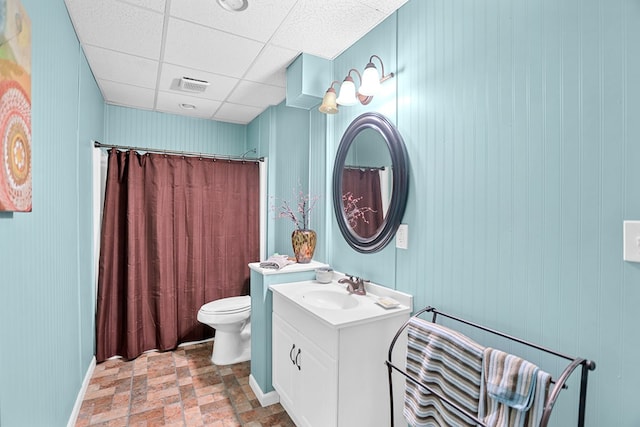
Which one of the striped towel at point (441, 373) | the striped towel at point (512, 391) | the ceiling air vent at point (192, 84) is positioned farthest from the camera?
the ceiling air vent at point (192, 84)

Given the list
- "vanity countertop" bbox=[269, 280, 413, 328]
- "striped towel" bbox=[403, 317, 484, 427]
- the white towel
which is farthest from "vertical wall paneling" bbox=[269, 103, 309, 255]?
Result: "striped towel" bbox=[403, 317, 484, 427]

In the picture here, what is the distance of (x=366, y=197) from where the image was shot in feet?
6.13

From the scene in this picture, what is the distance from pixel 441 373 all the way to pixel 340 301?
2.69 ft

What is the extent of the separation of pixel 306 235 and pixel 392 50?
4.27 feet

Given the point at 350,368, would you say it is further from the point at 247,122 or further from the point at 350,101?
the point at 247,122

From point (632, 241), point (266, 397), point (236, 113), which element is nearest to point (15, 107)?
point (632, 241)

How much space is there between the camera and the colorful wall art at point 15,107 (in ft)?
2.98

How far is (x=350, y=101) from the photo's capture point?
1.81 m

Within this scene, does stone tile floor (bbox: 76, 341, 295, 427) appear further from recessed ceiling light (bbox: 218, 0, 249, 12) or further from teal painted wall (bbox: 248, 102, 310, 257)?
recessed ceiling light (bbox: 218, 0, 249, 12)

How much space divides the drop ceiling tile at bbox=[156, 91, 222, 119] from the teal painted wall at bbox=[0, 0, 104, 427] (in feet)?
2.62

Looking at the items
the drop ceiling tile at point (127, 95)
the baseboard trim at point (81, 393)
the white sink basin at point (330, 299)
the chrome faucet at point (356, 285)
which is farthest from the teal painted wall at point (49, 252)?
the chrome faucet at point (356, 285)

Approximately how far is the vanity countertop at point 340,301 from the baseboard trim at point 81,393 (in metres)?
1.41

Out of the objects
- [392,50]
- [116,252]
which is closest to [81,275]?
[116,252]

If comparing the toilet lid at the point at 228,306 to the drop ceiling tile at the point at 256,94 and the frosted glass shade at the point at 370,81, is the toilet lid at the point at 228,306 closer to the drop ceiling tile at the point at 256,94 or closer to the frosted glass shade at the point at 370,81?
the drop ceiling tile at the point at 256,94
